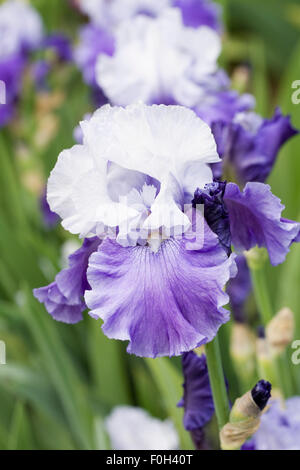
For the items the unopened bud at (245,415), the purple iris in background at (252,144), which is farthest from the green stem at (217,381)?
the purple iris in background at (252,144)

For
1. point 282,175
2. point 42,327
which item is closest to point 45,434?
point 42,327

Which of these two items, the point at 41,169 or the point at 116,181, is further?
the point at 41,169

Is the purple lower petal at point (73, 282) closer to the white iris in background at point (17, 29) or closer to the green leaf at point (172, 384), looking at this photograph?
the green leaf at point (172, 384)

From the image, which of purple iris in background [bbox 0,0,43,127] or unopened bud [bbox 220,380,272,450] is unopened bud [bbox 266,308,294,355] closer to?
unopened bud [bbox 220,380,272,450]

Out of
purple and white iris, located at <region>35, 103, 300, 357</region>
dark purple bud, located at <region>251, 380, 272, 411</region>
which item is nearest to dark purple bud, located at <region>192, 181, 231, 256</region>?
purple and white iris, located at <region>35, 103, 300, 357</region>

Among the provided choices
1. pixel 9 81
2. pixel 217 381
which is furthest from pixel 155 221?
pixel 9 81

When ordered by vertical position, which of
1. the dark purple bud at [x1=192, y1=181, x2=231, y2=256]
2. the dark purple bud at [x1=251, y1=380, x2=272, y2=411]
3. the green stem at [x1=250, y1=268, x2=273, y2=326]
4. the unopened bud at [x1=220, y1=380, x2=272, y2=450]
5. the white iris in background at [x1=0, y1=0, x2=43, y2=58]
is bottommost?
the unopened bud at [x1=220, y1=380, x2=272, y2=450]
